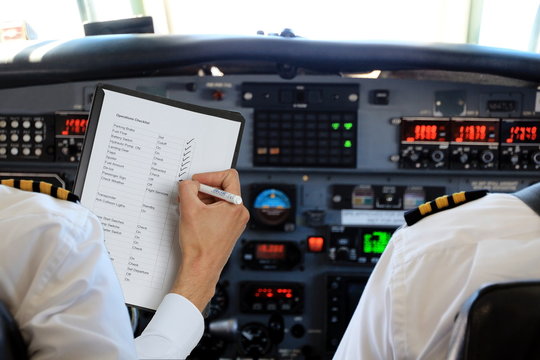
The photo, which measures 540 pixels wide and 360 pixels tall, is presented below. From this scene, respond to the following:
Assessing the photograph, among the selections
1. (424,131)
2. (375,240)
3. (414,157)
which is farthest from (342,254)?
(424,131)

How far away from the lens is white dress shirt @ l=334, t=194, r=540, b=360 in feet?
2.35

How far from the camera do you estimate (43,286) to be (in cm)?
55

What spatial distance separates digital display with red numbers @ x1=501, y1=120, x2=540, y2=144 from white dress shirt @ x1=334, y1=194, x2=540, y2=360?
125cm

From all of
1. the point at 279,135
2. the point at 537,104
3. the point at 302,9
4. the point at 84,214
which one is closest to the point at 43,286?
the point at 84,214

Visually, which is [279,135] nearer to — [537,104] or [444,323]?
[537,104]

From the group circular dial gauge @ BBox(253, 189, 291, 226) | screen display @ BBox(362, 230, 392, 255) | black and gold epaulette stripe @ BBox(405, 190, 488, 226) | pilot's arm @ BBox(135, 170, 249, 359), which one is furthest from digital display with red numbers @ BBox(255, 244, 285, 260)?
black and gold epaulette stripe @ BBox(405, 190, 488, 226)

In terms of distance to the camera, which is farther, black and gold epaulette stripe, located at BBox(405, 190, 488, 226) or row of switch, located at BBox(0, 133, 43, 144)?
row of switch, located at BBox(0, 133, 43, 144)

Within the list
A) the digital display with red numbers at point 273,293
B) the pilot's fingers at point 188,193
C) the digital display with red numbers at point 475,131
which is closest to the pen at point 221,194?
the pilot's fingers at point 188,193

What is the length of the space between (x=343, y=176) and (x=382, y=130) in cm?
22

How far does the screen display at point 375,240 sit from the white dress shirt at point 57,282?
1.55 meters

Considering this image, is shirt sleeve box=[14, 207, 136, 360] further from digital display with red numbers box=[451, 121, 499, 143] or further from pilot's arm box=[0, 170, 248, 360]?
digital display with red numbers box=[451, 121, 499, 143]

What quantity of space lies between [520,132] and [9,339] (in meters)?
1.93

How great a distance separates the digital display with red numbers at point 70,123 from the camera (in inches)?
81.8

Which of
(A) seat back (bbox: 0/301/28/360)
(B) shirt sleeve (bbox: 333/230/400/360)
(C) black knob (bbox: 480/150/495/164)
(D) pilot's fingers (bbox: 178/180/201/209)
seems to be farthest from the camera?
(C) black knob (bbox: 480/150/495/164)
